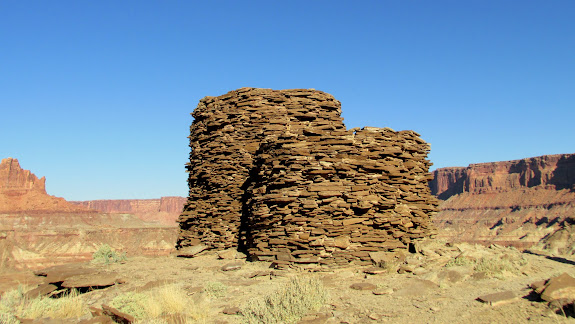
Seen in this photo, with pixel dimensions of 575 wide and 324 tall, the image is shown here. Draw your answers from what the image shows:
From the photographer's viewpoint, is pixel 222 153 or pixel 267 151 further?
pixel 222 153

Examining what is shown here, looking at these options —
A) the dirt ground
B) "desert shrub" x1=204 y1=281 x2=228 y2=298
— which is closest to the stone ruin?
the dirt ground

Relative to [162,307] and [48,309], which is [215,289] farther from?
[48,309]

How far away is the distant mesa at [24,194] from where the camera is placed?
90.9 m

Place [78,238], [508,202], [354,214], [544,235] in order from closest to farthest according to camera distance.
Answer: [354,214] < [78,238] < [544,235] < [508,202]

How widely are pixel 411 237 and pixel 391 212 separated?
110 cm

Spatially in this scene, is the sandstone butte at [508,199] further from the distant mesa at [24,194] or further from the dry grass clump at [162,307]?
the distant mesa at [24,194]

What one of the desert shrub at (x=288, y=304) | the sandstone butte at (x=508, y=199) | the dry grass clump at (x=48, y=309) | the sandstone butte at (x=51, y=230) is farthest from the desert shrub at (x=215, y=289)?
the sandstone butte at (x=508, y=199)

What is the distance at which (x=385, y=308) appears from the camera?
7215 mm

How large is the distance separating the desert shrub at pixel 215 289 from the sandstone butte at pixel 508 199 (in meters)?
68.9

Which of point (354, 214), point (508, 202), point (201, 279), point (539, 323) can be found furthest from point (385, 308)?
point (508, 202)

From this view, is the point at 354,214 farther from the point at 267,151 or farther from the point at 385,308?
the point at 385,308

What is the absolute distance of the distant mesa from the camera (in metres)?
90.9

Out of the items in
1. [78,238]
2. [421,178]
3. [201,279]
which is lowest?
[78,238]

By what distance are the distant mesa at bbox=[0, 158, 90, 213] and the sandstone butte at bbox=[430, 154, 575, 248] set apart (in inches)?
3210
